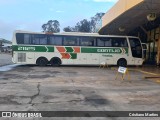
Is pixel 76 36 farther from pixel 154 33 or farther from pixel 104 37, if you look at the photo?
pixel 154 33

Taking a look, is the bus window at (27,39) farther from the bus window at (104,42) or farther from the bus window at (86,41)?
the bus window at (104,42)

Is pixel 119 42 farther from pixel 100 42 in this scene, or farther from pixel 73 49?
pixel 73 49

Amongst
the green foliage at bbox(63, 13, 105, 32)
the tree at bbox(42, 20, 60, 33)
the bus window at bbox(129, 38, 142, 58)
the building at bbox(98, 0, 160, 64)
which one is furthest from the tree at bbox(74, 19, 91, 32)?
the bus window at bbox(129, 38, 142, 58)

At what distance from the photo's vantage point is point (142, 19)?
1088 inches

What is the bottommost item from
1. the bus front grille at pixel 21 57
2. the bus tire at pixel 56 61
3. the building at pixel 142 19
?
the bus tire at pixel 56 61

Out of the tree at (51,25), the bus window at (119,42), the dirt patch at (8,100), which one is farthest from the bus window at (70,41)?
the tree at (51,25)

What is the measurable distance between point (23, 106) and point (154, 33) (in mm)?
25680

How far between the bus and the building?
6.54 feet

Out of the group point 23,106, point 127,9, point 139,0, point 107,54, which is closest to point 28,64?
point 107,54

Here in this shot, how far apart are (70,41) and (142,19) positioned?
604 cm

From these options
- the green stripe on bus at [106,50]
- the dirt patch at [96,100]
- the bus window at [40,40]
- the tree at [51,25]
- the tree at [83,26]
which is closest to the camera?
the dirt patch at [96,100]

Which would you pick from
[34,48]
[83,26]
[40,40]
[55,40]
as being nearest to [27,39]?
[34,48]

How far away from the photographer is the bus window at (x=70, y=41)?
2840 cm

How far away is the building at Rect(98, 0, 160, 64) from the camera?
2067cm
